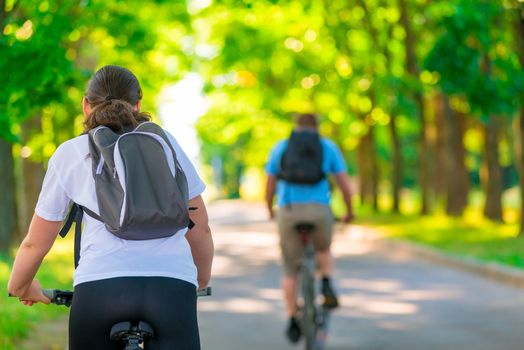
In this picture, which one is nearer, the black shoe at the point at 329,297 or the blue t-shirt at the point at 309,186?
the blue t-shirt at the point at 309,186

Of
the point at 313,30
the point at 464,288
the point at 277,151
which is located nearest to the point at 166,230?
the point at 277,151

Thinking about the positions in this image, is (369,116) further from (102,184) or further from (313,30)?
(102,184)

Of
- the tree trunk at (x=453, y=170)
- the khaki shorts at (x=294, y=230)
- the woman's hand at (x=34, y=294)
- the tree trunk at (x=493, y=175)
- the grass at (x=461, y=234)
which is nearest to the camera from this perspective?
the woman's hand at (x=34, y=294)

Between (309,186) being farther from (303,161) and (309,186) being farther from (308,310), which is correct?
(308,310)

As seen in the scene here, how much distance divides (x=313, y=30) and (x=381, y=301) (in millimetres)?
19825

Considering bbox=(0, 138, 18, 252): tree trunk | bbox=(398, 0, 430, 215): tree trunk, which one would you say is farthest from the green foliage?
bbox=(0, 138, 18, 252): tree trunk

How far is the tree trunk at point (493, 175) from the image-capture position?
23.0 metres

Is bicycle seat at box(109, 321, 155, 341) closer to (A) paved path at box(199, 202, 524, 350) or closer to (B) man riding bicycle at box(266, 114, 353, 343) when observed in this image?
(B) man riding bicycle at box(266, 114, 353, 343)

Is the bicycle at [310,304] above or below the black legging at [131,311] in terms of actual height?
below

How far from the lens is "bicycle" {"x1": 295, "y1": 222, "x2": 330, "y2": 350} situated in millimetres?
8016

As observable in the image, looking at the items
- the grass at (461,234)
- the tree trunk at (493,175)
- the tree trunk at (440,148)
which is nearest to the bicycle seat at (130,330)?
the grass at (461,234)

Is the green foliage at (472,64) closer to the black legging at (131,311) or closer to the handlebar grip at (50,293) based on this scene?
the handlebar grip at (50,293)

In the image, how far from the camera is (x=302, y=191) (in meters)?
8.27

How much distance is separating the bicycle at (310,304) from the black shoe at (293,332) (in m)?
0.14
